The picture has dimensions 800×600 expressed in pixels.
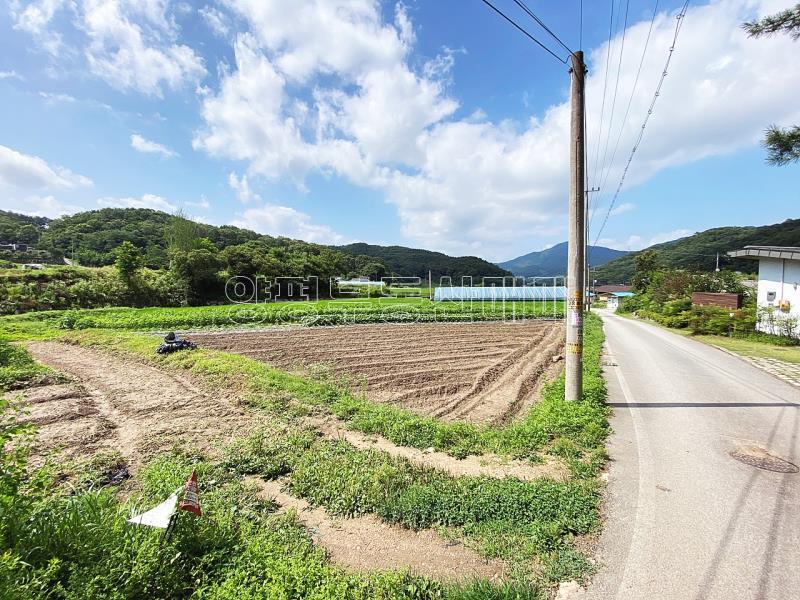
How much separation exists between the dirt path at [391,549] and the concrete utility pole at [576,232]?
487cm

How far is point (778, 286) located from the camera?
16.2 m

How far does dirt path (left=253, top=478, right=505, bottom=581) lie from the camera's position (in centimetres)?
303

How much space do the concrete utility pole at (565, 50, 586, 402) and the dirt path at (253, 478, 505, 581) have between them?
487 cm

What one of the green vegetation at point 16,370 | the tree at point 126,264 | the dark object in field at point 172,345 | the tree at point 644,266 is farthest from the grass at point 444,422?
the tree at point 644,266

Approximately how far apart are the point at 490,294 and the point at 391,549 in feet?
145

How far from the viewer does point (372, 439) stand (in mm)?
6098

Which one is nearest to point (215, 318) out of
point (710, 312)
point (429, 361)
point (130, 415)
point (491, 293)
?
point (429, 361)

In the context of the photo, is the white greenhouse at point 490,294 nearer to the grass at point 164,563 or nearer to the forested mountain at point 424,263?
the forested mountain at point 424,263

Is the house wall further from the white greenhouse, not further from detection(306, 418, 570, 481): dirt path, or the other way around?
the white greenhouse

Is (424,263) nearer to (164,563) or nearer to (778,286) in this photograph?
(778,286)

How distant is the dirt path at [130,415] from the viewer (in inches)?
232

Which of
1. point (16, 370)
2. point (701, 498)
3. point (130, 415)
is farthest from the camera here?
point (16, 370)

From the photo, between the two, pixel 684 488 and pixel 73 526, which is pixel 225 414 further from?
pixel 684 488

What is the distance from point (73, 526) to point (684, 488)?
6.14 meters
